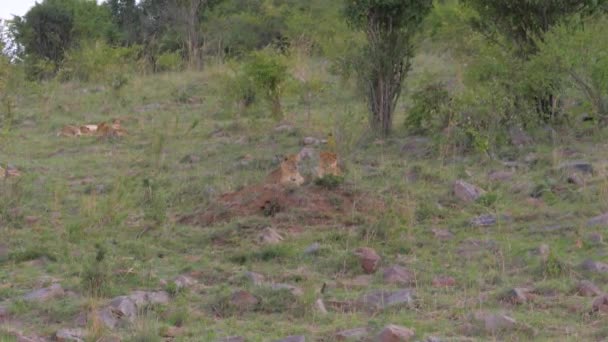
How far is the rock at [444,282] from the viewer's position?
5464 millimetres

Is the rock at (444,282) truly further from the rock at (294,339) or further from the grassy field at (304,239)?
the rock at (294,339)

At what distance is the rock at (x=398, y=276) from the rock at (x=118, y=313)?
4.97ft

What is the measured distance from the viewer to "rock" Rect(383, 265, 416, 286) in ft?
18.3

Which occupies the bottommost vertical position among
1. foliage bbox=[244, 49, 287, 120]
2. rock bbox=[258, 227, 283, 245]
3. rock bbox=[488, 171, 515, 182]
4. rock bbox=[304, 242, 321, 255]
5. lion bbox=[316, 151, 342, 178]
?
rock bbox=[304, 242, 321, 255]

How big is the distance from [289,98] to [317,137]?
292cm

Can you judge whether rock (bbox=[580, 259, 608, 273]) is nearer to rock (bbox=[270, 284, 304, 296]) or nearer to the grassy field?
the grassy field

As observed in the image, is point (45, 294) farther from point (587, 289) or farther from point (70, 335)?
point (587, 289)

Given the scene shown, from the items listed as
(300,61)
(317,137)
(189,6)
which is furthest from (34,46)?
(317,137)

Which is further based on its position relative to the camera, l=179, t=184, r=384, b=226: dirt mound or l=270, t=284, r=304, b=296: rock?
l=179, t=184, r=384, b=226: dirt mound

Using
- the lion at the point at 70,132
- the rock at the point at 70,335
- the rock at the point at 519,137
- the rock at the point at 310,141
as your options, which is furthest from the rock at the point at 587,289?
the lion at the point at 70,132

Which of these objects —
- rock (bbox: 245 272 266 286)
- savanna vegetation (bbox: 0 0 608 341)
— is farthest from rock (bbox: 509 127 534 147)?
rock (bbox: 245 272 266 286)

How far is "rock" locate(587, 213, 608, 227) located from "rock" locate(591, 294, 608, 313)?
5.48 feet

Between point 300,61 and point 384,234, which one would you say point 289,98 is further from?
point 384,234

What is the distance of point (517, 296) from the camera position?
504cm
